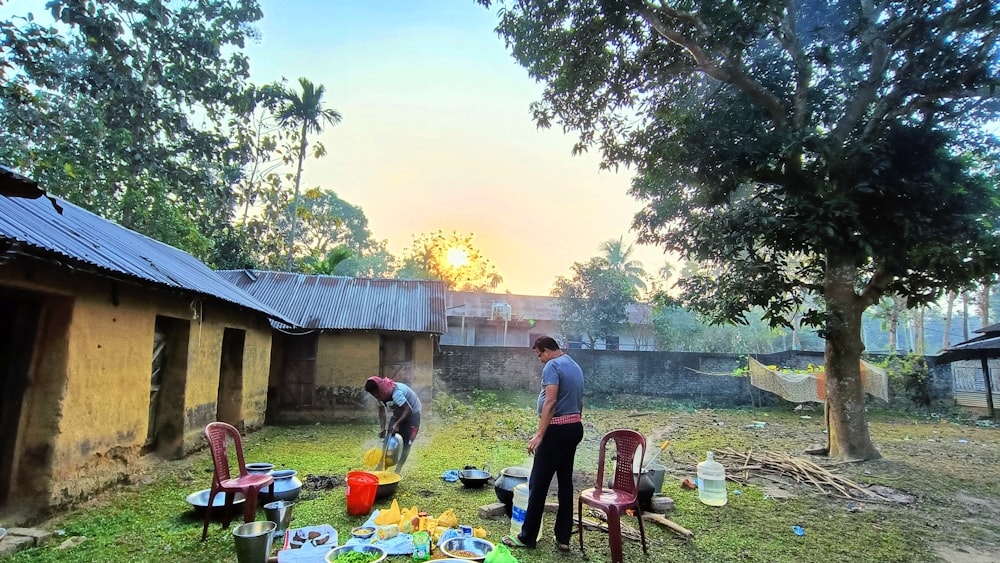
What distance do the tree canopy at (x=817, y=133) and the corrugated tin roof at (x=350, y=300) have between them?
23.4 ft

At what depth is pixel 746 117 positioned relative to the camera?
29.5ft

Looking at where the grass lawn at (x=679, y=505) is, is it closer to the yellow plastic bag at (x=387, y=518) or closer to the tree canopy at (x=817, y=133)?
the yellow plastic bag at (x=387, y=518)

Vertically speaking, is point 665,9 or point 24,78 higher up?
point 665,9

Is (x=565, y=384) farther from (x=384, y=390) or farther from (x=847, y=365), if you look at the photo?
(x=847, y=365)

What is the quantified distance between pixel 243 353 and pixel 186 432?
2.62 metres

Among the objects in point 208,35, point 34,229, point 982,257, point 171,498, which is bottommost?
point 171,498

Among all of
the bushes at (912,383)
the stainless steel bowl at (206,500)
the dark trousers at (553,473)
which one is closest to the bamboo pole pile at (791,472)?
the dark trousers at (553,473)

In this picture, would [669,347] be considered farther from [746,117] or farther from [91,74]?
[91,74]

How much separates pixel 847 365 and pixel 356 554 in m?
8.66

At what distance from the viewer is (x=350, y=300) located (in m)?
14.2

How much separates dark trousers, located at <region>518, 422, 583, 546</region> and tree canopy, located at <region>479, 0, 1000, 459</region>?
5160 mm

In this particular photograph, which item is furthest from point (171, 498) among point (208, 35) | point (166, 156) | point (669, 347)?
point (669, 347)

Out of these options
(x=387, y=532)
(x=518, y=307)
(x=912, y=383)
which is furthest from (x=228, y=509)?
(x=518, y=307)

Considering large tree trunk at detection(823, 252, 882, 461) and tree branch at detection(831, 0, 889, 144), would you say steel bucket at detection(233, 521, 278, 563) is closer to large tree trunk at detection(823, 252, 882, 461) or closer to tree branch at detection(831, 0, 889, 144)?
large tree trunk at detection(823, 252, 882, 461)
